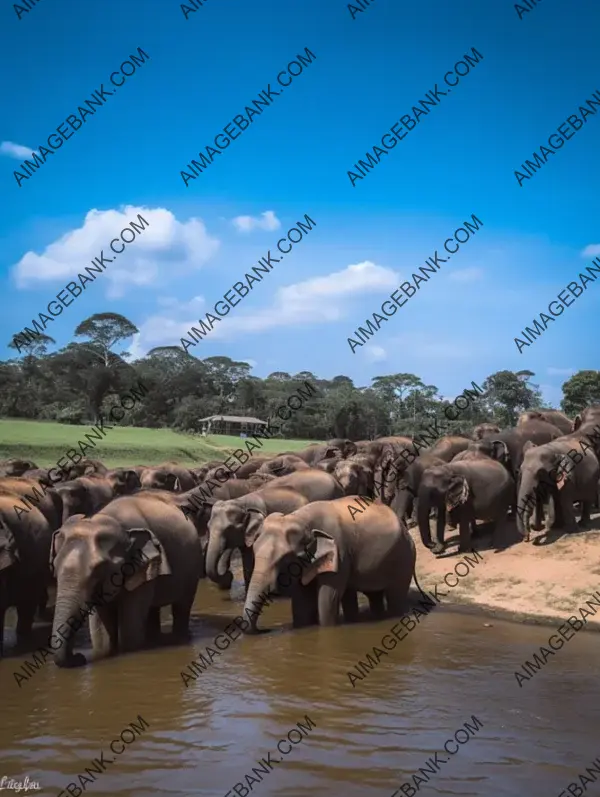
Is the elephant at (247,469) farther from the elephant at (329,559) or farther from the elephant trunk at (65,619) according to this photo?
the elephant trunk at (65,619)

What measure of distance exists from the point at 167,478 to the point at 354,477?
5042 mm

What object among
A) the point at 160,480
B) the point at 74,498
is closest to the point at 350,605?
the point at 74,498

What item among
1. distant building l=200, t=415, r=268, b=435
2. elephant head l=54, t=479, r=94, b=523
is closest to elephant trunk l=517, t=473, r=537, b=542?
elephant head l=54, t=479, r=94, b=523

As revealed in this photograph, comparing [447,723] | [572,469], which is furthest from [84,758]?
[572,469]

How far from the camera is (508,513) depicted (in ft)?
64.7

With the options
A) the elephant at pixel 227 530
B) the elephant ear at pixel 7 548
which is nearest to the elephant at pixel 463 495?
the elephant at pixel 227 530

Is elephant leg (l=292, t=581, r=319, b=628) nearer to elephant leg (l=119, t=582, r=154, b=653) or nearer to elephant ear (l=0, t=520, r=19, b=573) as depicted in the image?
elephant leg (l=119, t=582, r=154, b=653)

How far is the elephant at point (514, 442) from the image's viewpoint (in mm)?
20516

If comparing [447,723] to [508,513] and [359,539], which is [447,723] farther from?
[508,513]

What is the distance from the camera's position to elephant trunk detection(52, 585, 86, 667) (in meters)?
9.39

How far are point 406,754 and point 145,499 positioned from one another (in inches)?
220

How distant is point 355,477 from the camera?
66.1 ft

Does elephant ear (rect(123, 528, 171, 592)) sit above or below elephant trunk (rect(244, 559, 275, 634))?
above

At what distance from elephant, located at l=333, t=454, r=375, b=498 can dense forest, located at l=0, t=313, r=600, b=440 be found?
32951mm
